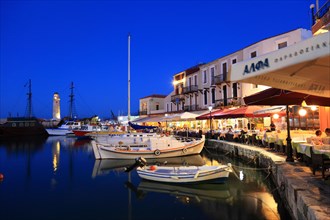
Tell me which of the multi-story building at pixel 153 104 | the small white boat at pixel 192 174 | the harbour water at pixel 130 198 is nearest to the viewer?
the harbour water at pixel 130 198

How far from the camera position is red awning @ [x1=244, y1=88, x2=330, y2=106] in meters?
7.66

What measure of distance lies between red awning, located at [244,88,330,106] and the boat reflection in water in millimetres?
9414

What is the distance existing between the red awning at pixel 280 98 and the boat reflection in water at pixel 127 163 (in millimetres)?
9414

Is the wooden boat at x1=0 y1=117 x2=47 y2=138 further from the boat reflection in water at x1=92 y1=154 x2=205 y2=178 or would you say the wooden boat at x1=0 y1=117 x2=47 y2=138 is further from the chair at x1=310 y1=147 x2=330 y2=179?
the chair at x1=310 y1=147 x2=330 y2=179

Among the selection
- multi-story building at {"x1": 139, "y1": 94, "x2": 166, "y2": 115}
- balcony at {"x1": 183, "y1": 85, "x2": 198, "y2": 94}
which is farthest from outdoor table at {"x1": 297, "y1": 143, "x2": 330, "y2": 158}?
multi-story building at {"x1": 139, "y1": 94, "x2": 166, "y2": 115}

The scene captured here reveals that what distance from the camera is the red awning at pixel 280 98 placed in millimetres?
7664

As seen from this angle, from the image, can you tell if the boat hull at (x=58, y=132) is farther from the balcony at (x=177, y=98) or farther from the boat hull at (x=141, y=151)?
the boat hull at (x=141, y=151)

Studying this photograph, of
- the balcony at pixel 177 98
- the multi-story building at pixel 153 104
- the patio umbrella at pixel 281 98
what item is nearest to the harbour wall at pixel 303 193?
the patio umbrella at pixel 281 98

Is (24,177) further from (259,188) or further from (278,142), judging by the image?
(278,142)

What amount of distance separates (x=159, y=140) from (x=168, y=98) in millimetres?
26670

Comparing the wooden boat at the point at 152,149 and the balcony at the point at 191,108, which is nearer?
the wooden boat at the point at 152,149

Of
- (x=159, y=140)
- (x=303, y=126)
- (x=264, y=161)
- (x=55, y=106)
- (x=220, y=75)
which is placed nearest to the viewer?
(x=264, y=161)

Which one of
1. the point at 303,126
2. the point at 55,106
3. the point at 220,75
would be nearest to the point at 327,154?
the point at 303,126

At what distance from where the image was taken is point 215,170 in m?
12.1
